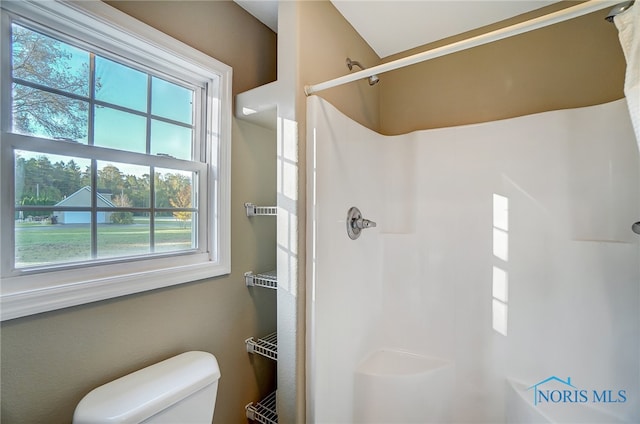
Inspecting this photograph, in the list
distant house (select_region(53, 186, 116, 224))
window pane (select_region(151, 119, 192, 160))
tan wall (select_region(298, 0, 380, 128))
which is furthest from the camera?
tan wall (select_region(298, 0, 380, 128))

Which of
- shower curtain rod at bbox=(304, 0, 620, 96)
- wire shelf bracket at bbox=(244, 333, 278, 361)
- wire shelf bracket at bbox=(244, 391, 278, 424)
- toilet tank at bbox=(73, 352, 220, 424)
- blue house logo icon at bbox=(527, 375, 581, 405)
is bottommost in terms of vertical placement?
wire shelf bracket at bbox=(244, 391, 278, 424)

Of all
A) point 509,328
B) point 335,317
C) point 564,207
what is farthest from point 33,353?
point 564,207

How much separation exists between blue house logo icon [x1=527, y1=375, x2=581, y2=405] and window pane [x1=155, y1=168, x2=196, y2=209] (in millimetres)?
2038

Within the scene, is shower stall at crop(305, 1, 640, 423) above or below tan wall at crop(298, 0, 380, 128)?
below

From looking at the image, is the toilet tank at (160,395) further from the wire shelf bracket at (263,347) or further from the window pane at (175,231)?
the window pane at (175,231)

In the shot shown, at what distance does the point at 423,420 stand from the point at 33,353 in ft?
5.57

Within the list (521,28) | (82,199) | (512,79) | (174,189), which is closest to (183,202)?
(174,189)

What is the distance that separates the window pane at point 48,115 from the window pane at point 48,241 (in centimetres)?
28

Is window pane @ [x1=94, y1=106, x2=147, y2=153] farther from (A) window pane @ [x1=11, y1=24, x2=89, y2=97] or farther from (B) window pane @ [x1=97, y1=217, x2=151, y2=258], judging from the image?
(B) window pane @ [x1=97, y1=217, x2=151, y2=258]

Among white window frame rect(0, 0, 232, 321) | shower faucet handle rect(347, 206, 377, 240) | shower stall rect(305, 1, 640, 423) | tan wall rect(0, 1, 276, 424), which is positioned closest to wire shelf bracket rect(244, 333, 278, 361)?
tan wall rect(0, 1, 276, 424)

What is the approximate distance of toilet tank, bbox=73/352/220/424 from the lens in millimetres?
859

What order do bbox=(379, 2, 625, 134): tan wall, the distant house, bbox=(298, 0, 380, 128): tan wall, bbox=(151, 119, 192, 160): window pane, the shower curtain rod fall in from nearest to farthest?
1. the shower curtain rod
2. the distant house
3. bbox=(151, 119, 192, 160): window pane
4. bbox=(298, 0, 380, 128): tan wall
5. bbox=(379, 2, 625, 134): tan wall

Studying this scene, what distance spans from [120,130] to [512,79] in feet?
6.89

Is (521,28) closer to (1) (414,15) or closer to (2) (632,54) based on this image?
(2) (632,54)
